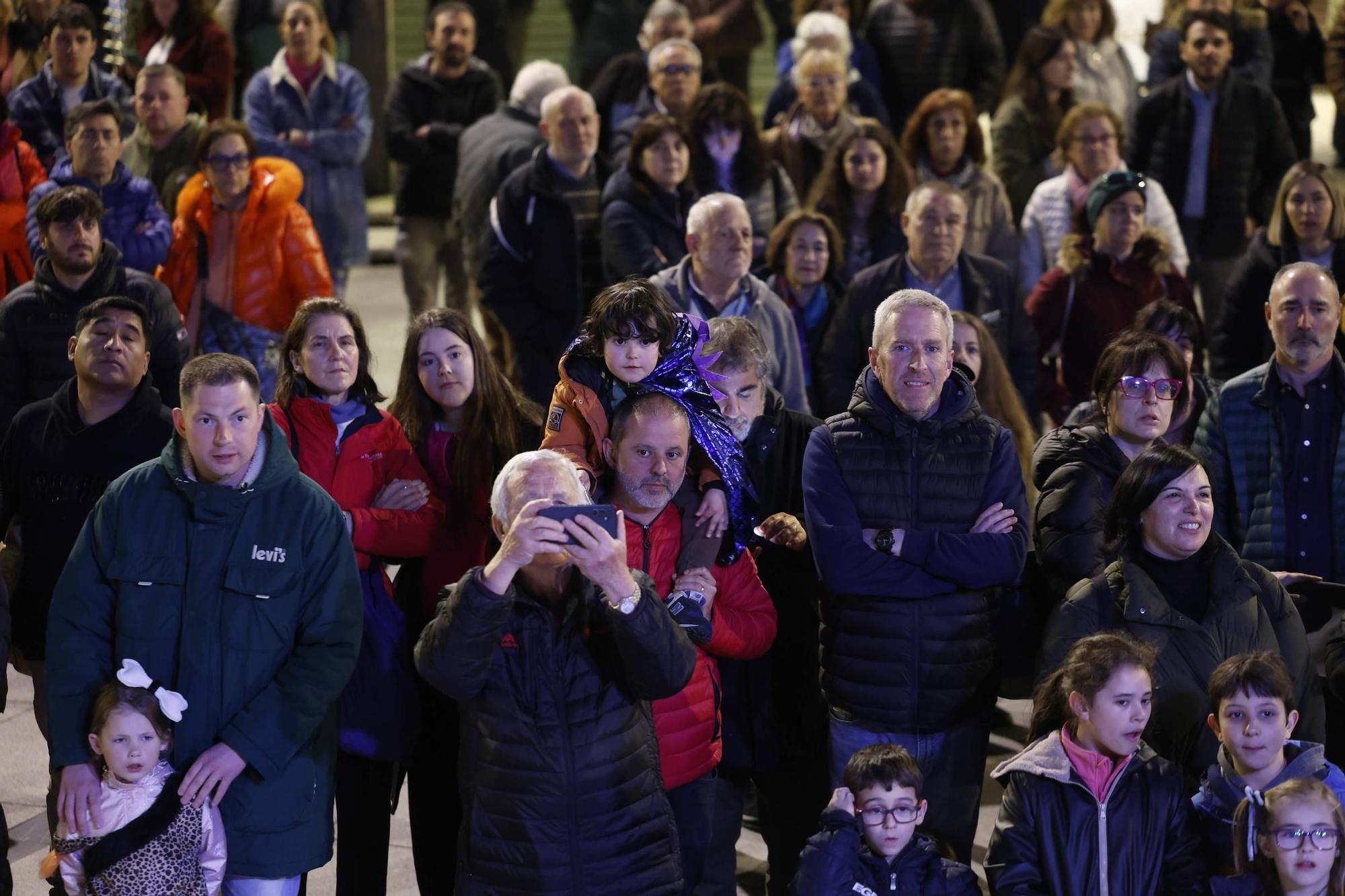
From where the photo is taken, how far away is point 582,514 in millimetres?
4234

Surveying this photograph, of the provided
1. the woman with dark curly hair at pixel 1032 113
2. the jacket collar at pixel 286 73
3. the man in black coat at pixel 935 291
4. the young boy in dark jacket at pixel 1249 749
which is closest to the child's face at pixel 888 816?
the young boy in dark jacket at pixel 1249 749

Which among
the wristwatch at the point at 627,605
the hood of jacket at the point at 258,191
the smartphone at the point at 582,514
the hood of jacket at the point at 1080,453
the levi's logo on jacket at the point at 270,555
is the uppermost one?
the hood of jacket at the point at 258,191

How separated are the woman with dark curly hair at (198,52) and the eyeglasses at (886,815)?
23.0 ft

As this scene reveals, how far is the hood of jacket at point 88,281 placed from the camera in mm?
6598

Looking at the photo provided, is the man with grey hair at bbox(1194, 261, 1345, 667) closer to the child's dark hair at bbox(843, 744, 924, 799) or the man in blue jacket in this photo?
the child's dark hair at bbox(843, 744, 924, 799)

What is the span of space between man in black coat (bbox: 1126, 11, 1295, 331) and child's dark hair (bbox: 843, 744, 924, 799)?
17.0ft

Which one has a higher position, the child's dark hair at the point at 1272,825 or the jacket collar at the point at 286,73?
the jacket collar at the point at 286,73

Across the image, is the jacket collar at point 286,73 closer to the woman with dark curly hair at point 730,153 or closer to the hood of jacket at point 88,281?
the woman with dark curly hair at point 730,153

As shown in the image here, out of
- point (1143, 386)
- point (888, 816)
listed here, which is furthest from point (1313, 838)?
point (1143, 386)

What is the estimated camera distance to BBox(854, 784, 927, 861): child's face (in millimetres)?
4582

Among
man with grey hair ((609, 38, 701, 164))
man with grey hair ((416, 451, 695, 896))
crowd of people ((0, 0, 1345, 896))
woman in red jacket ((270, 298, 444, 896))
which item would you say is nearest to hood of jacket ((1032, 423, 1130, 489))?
crowd of people ((0, 0, 1345, 896))

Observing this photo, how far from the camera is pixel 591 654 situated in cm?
447

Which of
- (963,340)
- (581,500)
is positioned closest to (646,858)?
(581,500)

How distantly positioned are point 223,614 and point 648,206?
383 centimetres
